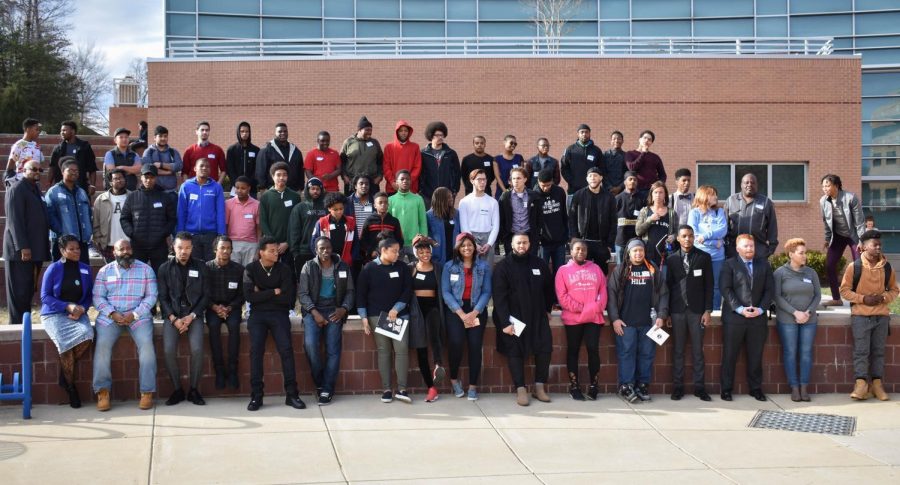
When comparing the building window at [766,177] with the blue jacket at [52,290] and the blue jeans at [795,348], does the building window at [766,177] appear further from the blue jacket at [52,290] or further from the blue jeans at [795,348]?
the blue jacket at [52,290]

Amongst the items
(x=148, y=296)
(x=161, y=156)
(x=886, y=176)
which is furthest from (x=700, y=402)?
(x=886, y=176)

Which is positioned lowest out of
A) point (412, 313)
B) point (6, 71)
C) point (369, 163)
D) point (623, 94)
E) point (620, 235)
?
point (412, 313)

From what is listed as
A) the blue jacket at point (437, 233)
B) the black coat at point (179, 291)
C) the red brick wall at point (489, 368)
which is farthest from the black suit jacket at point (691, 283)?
the black coat at point (179, 291)

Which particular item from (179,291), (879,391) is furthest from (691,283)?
(179,291)

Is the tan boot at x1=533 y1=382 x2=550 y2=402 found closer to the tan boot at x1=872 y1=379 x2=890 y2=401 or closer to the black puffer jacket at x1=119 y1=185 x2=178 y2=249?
the tan boot at x1=872 y1=379 x2=890 y2=401

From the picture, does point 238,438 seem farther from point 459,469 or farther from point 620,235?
point 620,235

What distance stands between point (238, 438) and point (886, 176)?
2484 cm

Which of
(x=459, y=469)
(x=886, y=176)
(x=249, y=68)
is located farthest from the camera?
(x=886, y=176)

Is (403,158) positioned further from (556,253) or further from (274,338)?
(274,338)

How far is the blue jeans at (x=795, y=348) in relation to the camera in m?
10.9

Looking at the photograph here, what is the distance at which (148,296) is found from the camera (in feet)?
33.4

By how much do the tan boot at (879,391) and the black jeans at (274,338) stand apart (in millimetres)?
6772

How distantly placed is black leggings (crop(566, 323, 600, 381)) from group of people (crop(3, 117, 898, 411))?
0.06 feet

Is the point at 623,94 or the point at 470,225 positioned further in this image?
the point at 623,94
